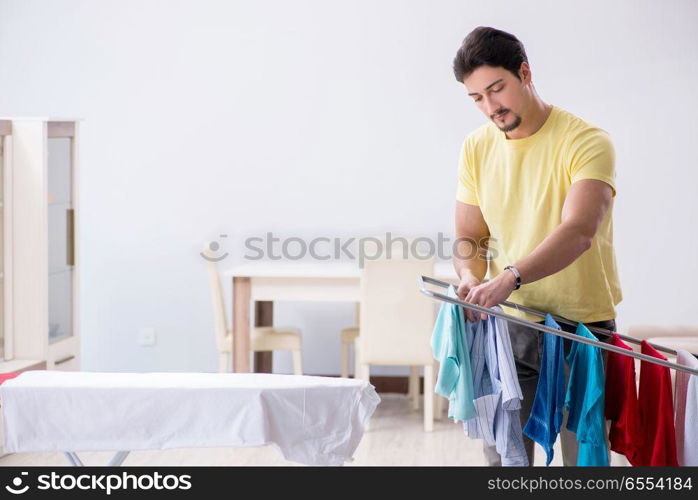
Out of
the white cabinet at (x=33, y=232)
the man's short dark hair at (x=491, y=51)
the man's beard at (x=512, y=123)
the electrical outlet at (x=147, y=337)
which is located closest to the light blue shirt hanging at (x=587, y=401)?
the man's beard at (x=512, y=123)

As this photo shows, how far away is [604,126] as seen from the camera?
17.0ft

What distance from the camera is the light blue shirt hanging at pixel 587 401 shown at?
2023 mm

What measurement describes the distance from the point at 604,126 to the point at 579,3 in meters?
0.68

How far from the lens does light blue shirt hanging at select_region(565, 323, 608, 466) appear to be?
6.64 feet

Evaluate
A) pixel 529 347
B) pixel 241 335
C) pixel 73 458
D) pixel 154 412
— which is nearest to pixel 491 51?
pixel 529 347

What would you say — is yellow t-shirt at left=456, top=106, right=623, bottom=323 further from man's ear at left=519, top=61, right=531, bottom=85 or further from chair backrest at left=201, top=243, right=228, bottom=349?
chair backrest at left=201, top=243, right=228, bottom=349

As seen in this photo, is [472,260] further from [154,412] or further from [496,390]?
[154,412]

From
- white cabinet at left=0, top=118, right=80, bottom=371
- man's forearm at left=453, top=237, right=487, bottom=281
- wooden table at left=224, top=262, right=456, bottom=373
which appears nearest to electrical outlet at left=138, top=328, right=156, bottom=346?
wooden table at left=224, top=262, right=456, bottom=373

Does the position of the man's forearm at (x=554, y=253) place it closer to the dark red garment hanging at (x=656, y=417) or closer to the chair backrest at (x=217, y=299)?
the dark red garment hanging at (x=656, y=417)

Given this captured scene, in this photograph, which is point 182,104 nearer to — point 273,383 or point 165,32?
point 165,32

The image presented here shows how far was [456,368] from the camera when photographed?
209 cm

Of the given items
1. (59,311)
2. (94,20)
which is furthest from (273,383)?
Result: (94,20)
